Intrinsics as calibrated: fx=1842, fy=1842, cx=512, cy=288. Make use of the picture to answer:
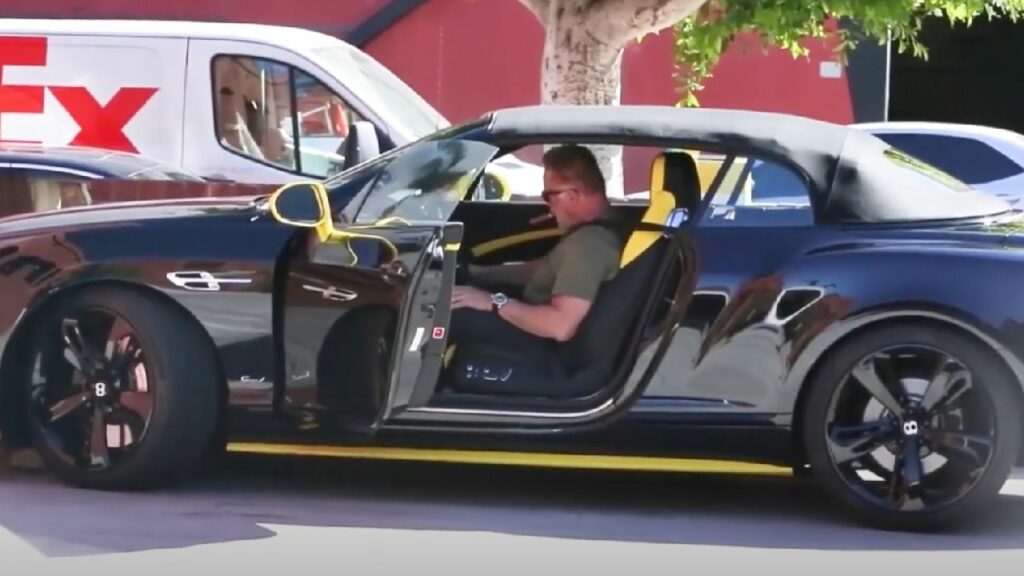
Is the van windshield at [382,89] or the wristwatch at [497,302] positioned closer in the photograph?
the wristwatch at [497,302]

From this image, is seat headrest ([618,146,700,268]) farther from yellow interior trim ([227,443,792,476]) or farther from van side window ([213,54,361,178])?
van side window ([213,54,361,178])


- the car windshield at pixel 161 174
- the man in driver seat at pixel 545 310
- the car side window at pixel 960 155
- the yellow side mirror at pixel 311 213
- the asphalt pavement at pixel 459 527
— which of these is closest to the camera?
the asphalt pavement at pixel 459 527

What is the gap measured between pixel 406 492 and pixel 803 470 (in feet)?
4.74

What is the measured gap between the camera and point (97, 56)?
34.3ft

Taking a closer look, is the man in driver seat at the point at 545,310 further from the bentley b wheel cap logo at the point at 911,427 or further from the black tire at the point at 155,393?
the bentley b wheel cap logo at the point at 911,427

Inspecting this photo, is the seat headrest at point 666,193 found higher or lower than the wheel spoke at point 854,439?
higher

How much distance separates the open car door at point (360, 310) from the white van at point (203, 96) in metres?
3.76

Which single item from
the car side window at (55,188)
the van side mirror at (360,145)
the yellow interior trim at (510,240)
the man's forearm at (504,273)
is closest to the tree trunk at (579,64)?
the van side mirror at (360,145)

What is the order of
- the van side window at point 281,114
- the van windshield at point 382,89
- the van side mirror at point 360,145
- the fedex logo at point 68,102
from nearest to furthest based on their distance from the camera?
1. the van side mirror at point 360,145
2. the van side window at point 281,114
3. the van windshield at point 382,89
4. the fedex logo at point 68,102

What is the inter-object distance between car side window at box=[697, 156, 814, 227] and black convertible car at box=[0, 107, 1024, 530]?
0.01 m

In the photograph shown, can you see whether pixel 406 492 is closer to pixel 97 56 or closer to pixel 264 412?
pixel 264 412

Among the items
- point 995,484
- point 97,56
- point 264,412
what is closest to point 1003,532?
point 995,484

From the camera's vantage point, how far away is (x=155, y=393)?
6156 millimetres

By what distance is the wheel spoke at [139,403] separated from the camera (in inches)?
243
